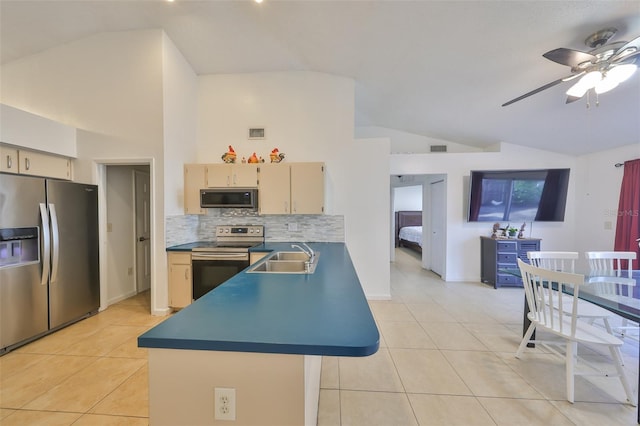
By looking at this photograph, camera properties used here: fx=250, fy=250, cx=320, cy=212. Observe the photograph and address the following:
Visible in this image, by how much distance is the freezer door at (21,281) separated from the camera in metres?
2.33

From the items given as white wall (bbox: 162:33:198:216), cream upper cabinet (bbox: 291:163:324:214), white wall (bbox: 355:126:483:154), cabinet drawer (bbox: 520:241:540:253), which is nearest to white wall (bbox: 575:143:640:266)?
cabinet drawer (bbox: 520:241:540:253)

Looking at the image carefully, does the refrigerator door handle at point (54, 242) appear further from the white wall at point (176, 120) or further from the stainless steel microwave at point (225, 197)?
the stainless steel microwave at point (225, 197)

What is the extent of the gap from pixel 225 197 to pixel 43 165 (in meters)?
2.05

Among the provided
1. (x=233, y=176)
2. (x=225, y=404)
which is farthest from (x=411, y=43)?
(x=225, y=404)

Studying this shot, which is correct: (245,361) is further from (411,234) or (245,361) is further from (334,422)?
(411,234)

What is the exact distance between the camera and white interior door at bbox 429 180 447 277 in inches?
199

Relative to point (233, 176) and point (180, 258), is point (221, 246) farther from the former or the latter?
point (233, 176)

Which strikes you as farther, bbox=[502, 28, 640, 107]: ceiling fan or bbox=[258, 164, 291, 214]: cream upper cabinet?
bbox=[258, 164, 291, 214]: cream upper cabinet

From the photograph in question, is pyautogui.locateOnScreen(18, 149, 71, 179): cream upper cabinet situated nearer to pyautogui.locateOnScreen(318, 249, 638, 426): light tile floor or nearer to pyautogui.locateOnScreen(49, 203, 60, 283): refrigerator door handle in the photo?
pyautogui.locateOnScreen(49, 203, 60, 283): refrigerator door handle

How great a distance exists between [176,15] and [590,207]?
22.9ft

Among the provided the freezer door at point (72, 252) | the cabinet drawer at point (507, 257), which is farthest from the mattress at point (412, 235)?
the freezer door at point (72, 252)

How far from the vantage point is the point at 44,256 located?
102 inches

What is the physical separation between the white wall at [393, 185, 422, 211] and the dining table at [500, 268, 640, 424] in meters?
7.45

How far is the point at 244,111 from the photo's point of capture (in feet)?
12.8
